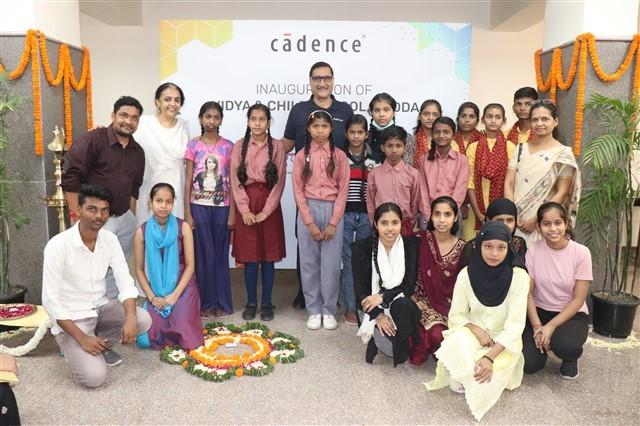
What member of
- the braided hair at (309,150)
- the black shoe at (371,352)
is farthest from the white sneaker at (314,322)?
the braided hair at (309,150)

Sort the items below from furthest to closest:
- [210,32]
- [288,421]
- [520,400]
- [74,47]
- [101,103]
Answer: [101,103], [210,32], [74,47], [520,400], [288,421]

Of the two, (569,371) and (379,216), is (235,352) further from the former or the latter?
(569,371)

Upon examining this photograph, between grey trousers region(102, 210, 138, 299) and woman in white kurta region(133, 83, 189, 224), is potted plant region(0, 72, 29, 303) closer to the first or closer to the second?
grey trousers region(102, 210, 138, 299)

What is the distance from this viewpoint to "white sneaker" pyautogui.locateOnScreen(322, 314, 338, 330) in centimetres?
351

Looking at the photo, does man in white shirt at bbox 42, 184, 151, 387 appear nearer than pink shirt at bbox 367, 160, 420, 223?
Yes

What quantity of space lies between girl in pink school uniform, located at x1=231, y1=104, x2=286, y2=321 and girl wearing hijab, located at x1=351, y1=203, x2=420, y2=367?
2.50 feet

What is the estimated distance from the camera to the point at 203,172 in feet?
11.9

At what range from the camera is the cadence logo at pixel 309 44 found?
14.8ft

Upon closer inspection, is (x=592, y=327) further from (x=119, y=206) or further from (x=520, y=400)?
(x=119, y=206)

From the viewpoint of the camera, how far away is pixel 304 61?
14.9ft

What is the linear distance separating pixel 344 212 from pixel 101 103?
4058 mm

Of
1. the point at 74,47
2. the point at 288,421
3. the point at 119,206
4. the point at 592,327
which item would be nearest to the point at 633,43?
the point at 592,327

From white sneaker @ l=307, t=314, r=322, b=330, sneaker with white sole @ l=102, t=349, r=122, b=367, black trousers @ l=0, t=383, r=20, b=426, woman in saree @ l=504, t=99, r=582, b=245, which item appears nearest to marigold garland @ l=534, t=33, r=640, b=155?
woman in saree @ l=504, t=99, r=582, b=245

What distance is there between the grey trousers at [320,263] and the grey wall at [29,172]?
1.85 meters
